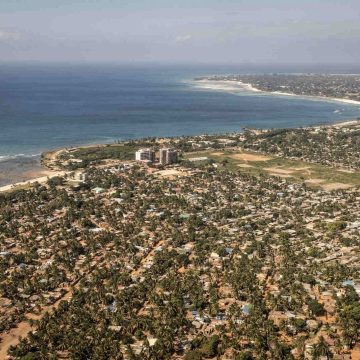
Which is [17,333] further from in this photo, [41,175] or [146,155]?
[146,155]

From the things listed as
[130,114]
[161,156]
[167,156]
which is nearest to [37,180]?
[161,156]

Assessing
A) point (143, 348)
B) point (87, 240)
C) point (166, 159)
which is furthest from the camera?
point (166, 159)

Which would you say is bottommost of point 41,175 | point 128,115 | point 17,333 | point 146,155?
point 41,175

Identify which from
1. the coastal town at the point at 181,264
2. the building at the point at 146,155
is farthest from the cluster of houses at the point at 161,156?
the coastal town at the point at 181,264

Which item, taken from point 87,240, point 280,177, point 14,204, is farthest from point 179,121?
point 87,240

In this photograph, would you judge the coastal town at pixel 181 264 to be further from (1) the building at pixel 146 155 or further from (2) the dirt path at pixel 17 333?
(1) the building at pixel 146 155

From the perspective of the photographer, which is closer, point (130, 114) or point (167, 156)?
point (167, 156)

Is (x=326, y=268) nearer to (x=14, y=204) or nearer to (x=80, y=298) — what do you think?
(x=80, y=298)
